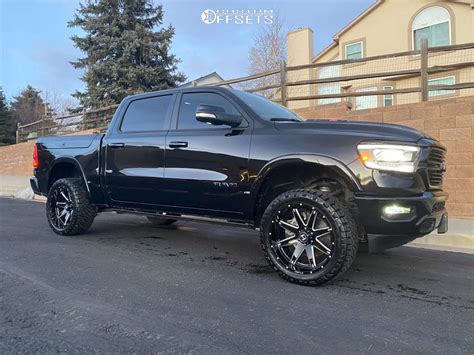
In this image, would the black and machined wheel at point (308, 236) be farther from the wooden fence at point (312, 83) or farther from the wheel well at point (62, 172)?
the wooden fence at point (312, 83)

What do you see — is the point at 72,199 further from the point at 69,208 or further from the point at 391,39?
the point at 391,39

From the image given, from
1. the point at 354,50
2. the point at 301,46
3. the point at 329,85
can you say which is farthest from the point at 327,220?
the point at 301,46

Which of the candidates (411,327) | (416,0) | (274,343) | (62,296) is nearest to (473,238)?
(411,327)

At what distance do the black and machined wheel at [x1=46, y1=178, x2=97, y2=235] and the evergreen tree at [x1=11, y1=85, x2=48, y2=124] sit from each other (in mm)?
42916

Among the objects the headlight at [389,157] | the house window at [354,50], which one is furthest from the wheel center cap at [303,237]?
the house window at [354,50]

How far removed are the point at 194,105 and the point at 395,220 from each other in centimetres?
A: 256

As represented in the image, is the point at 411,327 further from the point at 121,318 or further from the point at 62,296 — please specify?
the point at 62,296

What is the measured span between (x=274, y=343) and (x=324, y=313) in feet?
2.19

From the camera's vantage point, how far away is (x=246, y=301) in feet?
11.1

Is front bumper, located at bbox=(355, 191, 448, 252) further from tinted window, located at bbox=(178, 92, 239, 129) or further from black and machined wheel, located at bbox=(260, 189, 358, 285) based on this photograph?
tinted window, located at bbox=(178, 92, 239, 129)

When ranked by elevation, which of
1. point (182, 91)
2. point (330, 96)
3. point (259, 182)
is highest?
point (330, 96)

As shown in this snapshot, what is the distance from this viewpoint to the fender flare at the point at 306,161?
3621mm

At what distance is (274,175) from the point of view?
4.14m

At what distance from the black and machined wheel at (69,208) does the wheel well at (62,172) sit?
264mm
